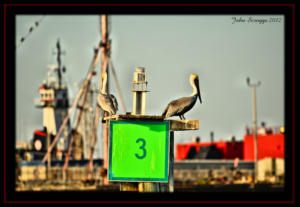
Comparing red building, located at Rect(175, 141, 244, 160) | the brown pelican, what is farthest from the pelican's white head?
red building, located at Rect(175, 141, 244, 160)

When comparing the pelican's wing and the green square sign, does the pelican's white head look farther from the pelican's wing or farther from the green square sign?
the green square sign

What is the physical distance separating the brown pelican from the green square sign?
77 centimetres

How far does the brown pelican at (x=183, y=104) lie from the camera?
19297mm

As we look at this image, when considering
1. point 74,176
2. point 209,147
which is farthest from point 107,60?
point 209,147

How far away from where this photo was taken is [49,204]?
1580 cm

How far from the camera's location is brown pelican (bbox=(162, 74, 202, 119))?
19.3 m

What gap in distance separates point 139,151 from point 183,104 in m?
1.77

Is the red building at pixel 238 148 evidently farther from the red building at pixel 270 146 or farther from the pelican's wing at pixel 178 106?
the pelican's wing at pixel 178 106

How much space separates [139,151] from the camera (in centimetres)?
1845

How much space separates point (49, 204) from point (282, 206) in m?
4.40

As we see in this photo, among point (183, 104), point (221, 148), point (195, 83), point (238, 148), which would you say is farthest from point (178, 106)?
point (221, 148)

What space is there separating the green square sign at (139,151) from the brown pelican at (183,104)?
2.51 feet

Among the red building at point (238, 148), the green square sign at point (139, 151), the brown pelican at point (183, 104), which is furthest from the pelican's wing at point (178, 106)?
the red building at point (238, 148)
